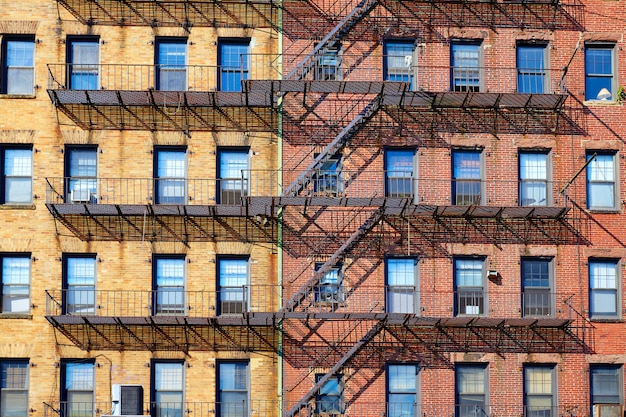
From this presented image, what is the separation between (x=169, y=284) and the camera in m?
28.3

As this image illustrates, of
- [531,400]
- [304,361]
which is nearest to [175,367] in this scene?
[304,361]

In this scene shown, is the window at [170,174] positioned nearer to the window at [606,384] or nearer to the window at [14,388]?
the window at [14,388]

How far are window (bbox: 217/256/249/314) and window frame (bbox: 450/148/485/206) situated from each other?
6577mm

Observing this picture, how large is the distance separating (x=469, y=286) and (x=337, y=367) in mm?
4667

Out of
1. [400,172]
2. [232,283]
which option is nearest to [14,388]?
[232,283]

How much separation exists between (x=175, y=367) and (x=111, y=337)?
2025mm

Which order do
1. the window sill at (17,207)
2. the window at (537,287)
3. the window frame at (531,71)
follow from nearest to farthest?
the window sill at (17,207), the window at (537,287), the window frame at (531,71)

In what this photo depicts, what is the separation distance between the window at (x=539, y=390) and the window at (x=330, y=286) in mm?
5951

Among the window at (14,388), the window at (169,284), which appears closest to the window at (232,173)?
the window at (169,284)

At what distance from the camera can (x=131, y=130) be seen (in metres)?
28.6

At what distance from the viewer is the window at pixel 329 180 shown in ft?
94.0

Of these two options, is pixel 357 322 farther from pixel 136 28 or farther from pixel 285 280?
pixel 136 28

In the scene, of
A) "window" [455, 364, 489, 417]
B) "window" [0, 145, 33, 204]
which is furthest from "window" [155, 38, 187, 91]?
"window" [455, 364, 489, 417]

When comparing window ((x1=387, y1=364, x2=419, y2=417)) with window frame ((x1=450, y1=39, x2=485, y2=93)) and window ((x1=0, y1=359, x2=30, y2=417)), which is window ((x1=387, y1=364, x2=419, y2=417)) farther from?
window ((x1=0, y1=359, x2=30, y2=417))
